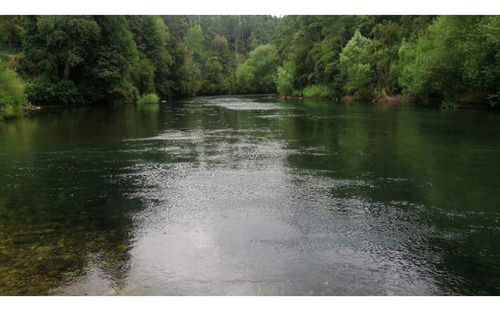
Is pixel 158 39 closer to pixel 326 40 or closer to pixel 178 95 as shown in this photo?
pixel 178 95

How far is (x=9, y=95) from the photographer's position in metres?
34.5

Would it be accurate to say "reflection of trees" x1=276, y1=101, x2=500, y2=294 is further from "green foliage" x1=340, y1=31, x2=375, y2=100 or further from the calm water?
"green foliage" x1=340, y1=31, x2=375, y2=100

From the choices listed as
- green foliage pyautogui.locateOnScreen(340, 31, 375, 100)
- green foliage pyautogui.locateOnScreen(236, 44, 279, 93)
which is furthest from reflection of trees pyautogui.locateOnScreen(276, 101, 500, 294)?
green foliage pyautogui.locateOnScreen(236, 44, 279, 93)

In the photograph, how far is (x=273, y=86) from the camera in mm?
115438

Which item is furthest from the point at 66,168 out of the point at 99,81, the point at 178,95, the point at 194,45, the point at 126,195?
the point at 194,45

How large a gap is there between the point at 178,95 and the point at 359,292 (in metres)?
91.2

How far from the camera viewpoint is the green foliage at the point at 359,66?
191 feet

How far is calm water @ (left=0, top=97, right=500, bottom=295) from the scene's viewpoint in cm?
674

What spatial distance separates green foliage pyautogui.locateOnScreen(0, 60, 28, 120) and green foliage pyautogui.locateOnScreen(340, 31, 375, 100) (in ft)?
131

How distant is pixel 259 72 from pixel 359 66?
6146cm

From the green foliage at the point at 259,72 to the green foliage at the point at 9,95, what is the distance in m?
80.4

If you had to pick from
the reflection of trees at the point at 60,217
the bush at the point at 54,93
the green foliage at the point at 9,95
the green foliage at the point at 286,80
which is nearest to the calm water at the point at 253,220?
the reflection of trees at the point at 60,217

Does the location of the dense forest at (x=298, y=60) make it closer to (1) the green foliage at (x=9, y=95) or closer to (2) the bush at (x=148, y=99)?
(1) the green foliage at (x=9, y=95)

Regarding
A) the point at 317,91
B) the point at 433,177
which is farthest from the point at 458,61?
the point at 317,91
